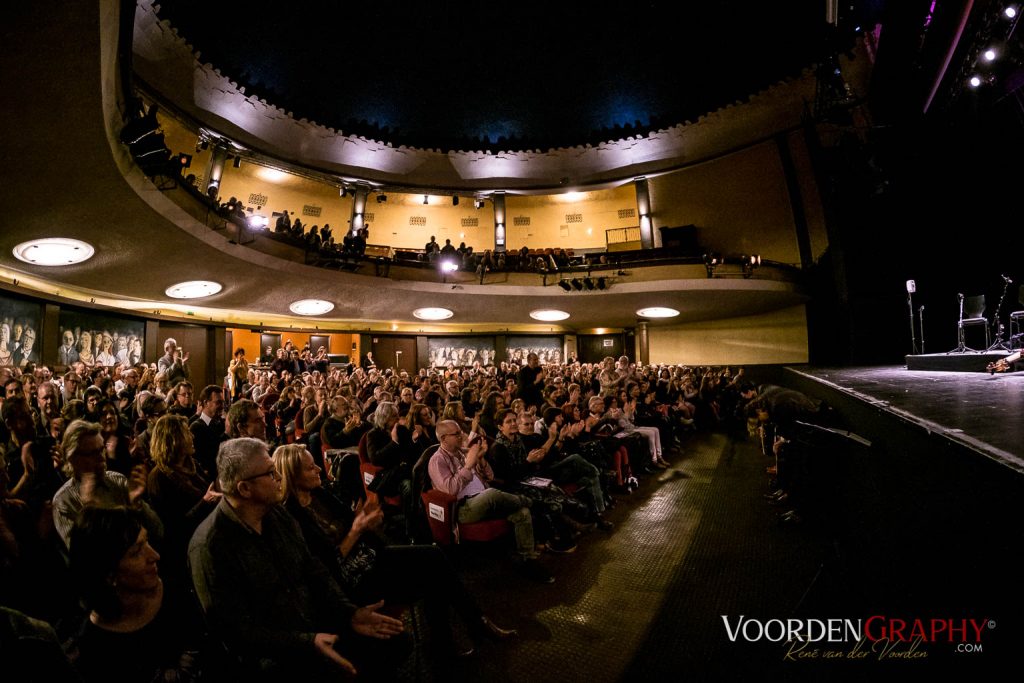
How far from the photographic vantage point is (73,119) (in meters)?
5.08

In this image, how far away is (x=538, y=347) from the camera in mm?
18562

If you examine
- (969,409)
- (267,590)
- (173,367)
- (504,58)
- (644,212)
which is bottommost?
(267,590)

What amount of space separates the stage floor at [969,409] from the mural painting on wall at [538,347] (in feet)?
45.4

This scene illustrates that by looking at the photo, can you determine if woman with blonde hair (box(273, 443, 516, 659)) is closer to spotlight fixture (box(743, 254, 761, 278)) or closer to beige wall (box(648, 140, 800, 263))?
spotlight fixture (box(743, 254, 761, 278))

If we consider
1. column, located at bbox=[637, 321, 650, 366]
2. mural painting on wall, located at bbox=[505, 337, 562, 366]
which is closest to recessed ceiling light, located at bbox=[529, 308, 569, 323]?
mural painting on wall, located at bbox=[505, 337, 562, 366]

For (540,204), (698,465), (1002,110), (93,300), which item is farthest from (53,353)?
(1002,110)

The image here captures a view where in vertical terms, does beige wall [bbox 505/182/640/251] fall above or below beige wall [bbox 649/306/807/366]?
above

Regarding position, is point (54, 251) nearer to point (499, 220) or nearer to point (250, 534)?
point (250, 534)

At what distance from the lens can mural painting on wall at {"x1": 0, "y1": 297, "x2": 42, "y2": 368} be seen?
7980 millimetres

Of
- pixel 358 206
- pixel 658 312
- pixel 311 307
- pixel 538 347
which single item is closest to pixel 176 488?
pixel 311 307

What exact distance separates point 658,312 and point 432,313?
26.5 feet

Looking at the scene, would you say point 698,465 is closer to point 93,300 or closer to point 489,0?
point 489,0

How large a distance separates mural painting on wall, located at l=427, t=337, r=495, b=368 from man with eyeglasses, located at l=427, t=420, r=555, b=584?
1423cm

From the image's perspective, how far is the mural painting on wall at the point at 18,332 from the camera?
26.2 ft
